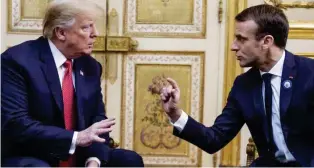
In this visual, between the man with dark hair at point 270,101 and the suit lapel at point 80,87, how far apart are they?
0.36 meters

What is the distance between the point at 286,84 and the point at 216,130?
35 centimetres

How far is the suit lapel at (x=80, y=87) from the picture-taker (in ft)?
10.8

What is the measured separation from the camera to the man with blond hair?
3.15 meters

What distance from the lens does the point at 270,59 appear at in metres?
3.35

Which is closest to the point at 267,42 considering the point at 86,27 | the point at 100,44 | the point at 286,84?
the point at 286,84

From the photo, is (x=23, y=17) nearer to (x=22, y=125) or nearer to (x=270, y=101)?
(x=22, y=125)

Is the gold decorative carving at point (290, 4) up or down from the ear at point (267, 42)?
up

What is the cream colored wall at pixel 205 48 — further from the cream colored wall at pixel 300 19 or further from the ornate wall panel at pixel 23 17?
the cream colored wall at pixel 300 19

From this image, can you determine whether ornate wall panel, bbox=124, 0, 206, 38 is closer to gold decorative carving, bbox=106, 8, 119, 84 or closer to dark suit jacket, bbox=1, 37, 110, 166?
gold decorative carving, bbox=106, 8, 119, 84

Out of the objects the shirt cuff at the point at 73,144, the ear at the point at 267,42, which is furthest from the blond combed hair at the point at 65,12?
the ear at the point at 267,42

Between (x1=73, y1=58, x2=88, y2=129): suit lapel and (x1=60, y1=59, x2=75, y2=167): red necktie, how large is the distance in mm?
29

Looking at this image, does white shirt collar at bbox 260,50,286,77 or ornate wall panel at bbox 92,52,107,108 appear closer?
white shirt collar at bbox 260,50,286,77

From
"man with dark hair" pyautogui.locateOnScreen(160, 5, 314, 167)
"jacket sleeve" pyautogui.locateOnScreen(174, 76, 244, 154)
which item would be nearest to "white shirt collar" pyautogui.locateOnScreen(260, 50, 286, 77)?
"man with dark hair" pyautogui.locateOnScreen(160, 5, 314, 167)

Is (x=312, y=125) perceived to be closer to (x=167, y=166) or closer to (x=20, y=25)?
(x=167, y=166)
